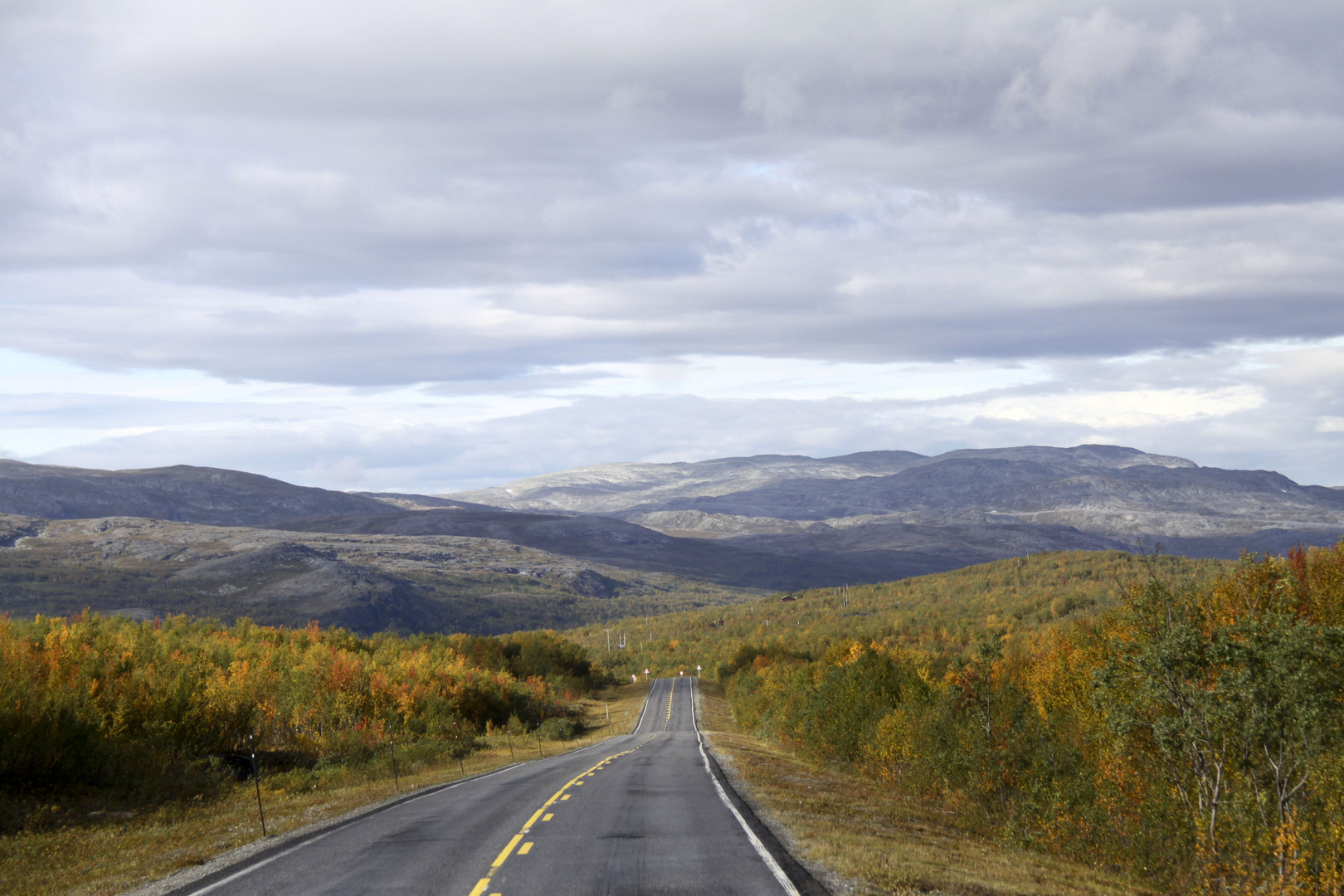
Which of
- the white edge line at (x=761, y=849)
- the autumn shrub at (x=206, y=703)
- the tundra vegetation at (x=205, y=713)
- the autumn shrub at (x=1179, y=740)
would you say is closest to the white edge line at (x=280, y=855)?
the white edge line at (x=761, y=849)

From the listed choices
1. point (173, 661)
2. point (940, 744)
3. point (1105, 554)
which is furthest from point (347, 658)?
point (1105, 554)

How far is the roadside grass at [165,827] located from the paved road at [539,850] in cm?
248

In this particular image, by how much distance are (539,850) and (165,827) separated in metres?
15.9

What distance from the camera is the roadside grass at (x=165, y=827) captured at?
1914 centimetres

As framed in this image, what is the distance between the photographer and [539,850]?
17.5 m

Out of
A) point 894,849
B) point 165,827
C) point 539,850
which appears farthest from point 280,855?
point 894,849

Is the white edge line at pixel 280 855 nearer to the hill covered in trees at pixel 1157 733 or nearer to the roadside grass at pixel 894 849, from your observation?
the roadside grass at pixel 894 849

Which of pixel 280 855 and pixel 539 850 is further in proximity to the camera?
pixel 280 855

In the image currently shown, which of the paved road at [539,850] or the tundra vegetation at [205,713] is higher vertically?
the paved road at [539,850]

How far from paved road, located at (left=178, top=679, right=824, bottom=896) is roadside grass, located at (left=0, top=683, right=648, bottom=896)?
2.48 meters

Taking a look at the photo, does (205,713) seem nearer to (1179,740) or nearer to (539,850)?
(539,850)

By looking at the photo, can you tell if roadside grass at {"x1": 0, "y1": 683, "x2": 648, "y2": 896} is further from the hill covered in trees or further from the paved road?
the hill covered in trees

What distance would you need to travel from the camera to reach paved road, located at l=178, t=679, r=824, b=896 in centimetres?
1488

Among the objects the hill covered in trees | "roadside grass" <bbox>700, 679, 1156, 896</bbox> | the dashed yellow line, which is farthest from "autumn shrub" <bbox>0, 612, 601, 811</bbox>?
the hill covered in trees
